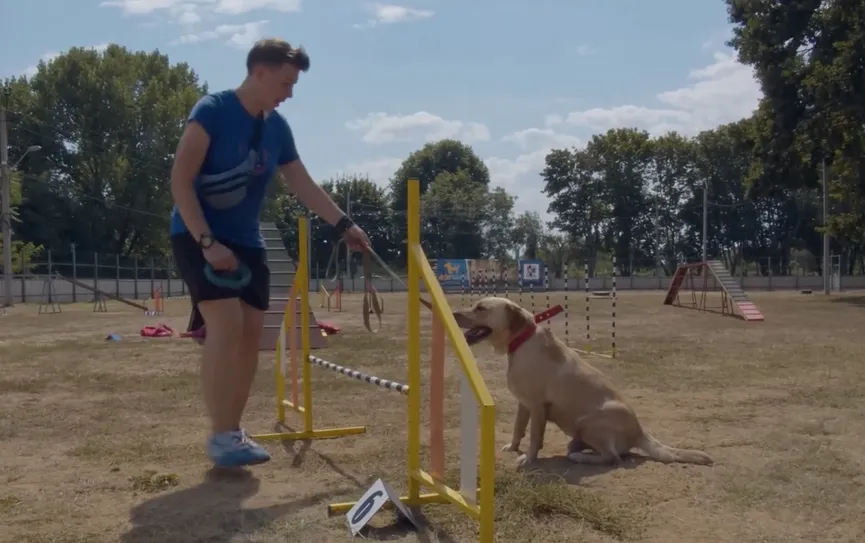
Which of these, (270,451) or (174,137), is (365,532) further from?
(174,137)

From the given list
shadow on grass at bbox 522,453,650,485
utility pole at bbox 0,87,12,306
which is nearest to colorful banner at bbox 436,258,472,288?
utility pole at bbox 0,87,12,306

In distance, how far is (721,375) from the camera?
361 inches

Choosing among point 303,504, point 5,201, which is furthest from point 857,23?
point 5,201

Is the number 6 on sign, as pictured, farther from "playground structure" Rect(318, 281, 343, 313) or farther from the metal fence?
the metal fence

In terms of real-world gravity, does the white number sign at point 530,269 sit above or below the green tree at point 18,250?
below

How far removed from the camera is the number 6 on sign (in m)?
3.34

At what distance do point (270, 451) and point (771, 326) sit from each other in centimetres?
1591

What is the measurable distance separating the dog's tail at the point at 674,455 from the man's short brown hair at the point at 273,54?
9.84ft

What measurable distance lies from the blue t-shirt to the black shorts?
1.8 inches

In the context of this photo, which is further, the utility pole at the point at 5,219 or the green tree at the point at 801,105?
the utility pole at the point at 5,219

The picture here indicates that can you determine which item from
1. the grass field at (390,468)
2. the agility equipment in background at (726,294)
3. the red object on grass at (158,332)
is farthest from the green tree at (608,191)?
the grass field at (390,468)

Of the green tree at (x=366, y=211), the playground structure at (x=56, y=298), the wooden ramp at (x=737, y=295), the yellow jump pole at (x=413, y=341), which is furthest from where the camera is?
the green tree at (x=366, y=211)

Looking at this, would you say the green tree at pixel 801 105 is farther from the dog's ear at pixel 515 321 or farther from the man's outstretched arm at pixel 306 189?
the man's outstretched arm at pixel 306 189

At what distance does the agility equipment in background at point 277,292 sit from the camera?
11.8 m
